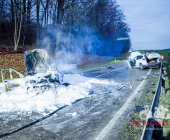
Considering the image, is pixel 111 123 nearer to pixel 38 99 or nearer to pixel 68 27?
pixel 38 99

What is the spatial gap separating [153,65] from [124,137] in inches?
540

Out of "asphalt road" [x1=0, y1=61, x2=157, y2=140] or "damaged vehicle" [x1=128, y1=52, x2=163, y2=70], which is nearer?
"asphalt road" [x1=0, y1=61, x2=157, y2=140]

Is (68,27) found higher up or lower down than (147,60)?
higher up

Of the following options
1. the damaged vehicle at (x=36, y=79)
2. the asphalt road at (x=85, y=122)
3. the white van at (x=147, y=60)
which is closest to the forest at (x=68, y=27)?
the white van at (x=147, y=60)

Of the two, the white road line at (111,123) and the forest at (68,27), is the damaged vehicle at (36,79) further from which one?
the forest at (68,27)

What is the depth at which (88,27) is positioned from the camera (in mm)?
29375

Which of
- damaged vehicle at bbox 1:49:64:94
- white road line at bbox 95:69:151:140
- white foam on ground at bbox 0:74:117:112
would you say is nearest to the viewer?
white road line at bbox 95:69:151:140

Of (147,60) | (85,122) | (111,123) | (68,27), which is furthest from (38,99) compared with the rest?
(68,27)

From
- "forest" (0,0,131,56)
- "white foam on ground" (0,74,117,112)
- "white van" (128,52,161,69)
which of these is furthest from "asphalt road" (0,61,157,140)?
"forest" (0,0,131,56)

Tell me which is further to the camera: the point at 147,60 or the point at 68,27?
the point at 68,27

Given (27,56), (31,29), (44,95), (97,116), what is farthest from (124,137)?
(31,29)

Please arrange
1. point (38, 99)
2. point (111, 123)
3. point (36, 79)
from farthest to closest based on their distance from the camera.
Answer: point (36, 79) → point (38, 99) → point (111, 123)

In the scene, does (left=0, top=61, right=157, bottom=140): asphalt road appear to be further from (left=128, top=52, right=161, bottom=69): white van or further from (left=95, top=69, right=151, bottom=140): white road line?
(left=128, top=52, right=161, bottom=69): white van

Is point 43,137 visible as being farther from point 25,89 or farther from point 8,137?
point 25,89
